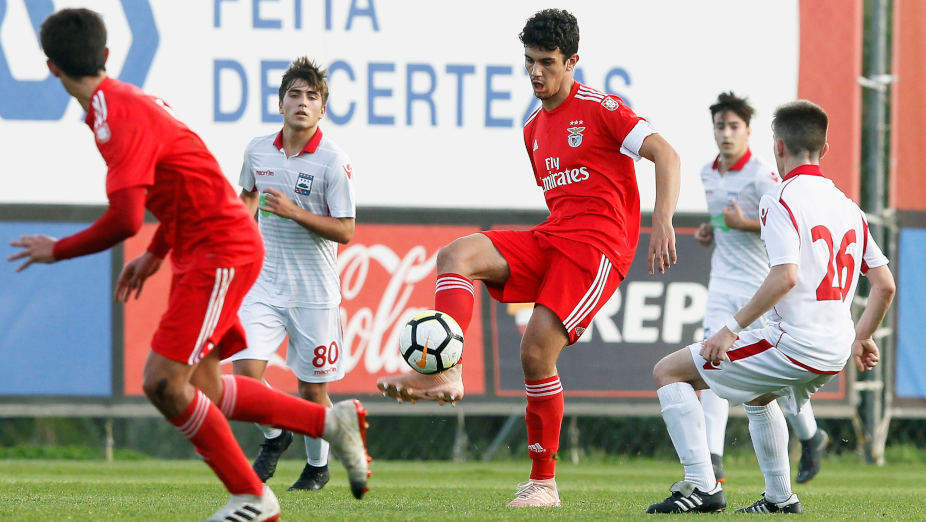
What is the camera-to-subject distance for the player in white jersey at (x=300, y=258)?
21.1ft

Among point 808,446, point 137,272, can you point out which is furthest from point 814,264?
point 808,446

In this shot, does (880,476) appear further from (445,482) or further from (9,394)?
(9,394)

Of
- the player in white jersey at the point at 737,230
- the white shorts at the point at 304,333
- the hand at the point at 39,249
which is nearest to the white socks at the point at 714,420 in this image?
the player in white jersey at the point at 737,230

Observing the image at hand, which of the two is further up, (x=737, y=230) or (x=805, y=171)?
(x=805, y=171)

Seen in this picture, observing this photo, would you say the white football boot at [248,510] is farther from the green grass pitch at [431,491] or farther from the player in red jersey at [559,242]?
the player in red jersey at [559,242]

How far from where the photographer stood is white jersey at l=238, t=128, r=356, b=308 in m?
6.45

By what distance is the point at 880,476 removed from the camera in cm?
882

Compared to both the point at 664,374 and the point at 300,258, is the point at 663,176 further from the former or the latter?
the point at 300,258

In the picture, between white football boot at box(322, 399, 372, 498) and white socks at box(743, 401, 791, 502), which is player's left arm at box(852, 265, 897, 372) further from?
white football boot at box(322, 399, 372, 498)

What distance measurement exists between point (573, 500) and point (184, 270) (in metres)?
2.82

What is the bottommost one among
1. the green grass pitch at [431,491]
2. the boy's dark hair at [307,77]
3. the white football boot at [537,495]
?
the green grass pitch at [431,491]

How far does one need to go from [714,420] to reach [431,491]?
1.95 meters

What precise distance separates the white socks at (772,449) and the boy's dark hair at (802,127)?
3.79 ft

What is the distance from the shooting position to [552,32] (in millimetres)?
5508
